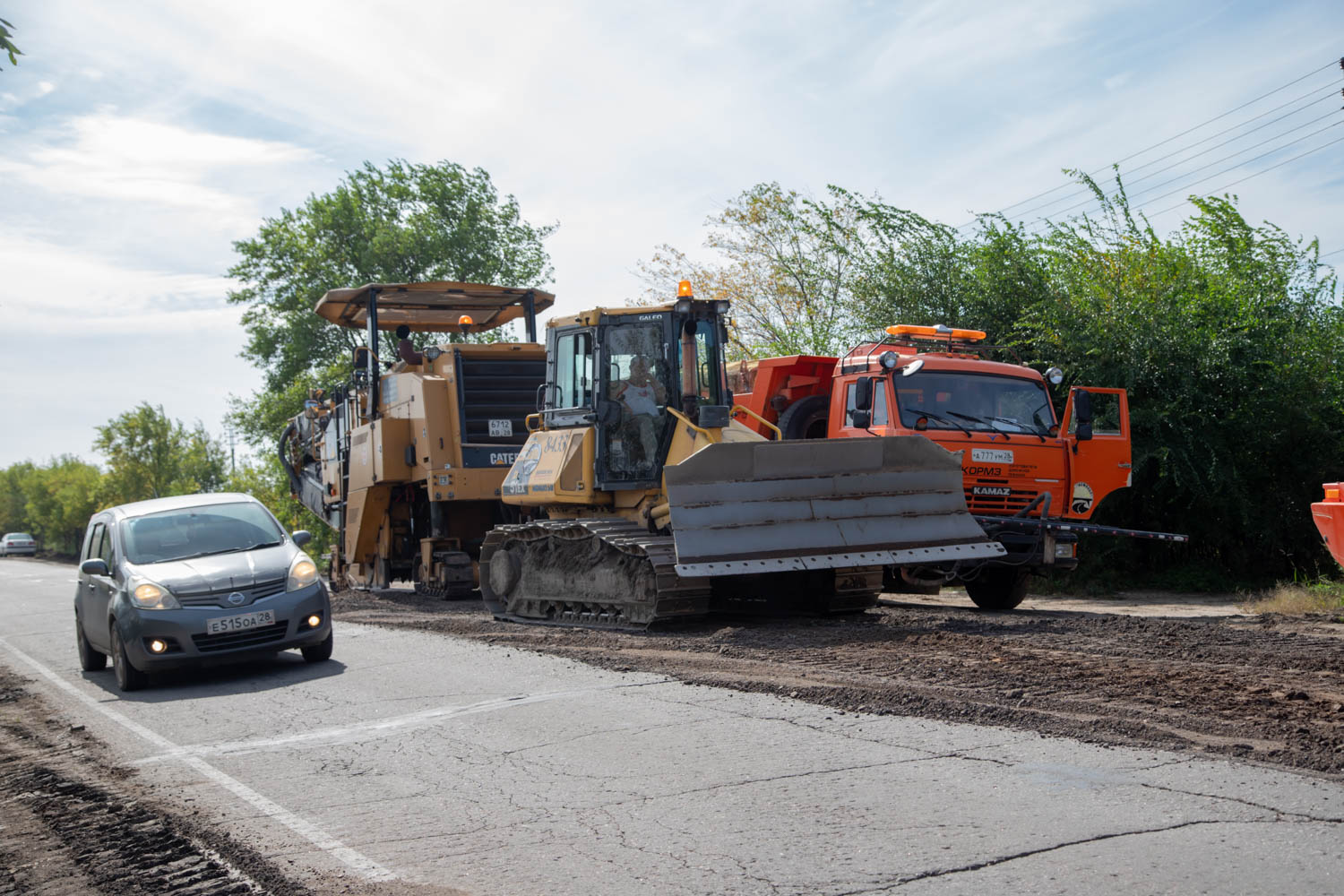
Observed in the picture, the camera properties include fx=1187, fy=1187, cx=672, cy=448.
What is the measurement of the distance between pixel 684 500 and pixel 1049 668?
356cm

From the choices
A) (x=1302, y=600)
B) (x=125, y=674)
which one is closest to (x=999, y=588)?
(x=1302, y=600)

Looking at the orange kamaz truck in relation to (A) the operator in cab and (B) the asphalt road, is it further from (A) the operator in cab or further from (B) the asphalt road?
(B) the asphalt road

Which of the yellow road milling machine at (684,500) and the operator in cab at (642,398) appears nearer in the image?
the yellow road milling machine at (684,500)

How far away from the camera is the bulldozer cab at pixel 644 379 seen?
12406mm

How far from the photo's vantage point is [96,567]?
35.1ft

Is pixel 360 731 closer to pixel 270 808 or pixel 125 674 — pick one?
pixel 270 808

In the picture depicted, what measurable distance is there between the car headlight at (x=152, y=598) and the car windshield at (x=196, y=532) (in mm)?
628

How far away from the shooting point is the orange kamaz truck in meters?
13.0

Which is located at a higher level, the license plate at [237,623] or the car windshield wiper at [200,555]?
the car windshield wiper at [200,555]

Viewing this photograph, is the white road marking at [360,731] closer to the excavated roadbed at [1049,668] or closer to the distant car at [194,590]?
the excavated roadbed at [1049,668]

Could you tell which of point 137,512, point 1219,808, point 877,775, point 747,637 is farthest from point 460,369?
point 1219,808

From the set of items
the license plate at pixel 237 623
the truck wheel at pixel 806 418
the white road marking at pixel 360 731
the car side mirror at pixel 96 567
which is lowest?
the white road marking at pixel 360 731

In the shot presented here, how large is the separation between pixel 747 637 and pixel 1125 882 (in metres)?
6.19

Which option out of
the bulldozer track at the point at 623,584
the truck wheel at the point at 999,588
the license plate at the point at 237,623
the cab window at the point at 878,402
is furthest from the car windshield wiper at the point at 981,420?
the license plate at the point at 237,623
